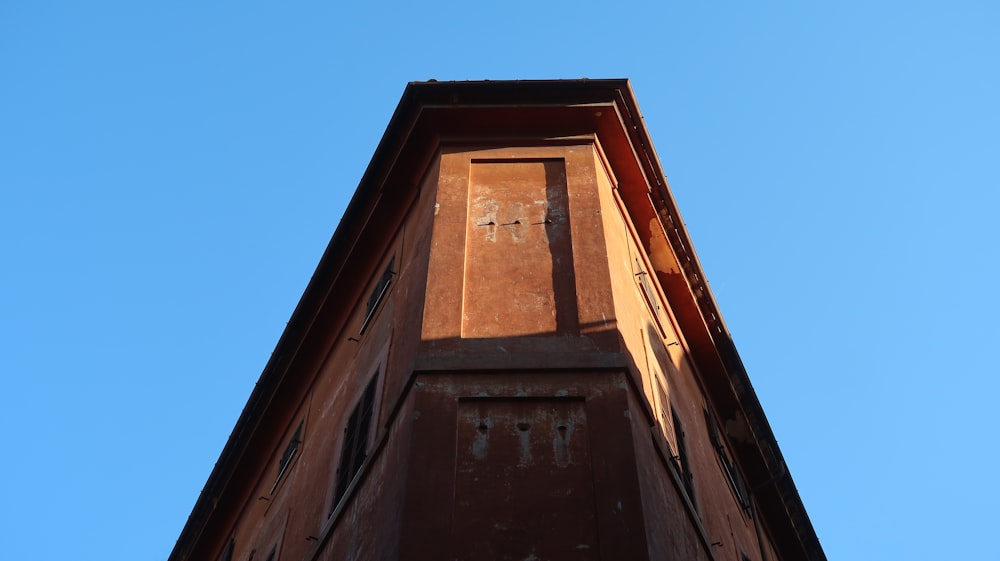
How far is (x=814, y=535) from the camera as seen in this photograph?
720 inches

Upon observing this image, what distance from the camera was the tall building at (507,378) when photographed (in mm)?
9180

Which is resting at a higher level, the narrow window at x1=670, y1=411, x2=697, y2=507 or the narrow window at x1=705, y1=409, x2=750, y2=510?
the narrow window at x1=705, y1=409, x2=750, y2=510

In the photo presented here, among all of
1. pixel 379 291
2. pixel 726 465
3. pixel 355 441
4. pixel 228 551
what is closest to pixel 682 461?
pixel 355 441

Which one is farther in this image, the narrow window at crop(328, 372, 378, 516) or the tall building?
the narrow window at crop(328, 372, 378, 516)

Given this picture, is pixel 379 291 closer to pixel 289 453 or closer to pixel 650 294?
pixel 289 453

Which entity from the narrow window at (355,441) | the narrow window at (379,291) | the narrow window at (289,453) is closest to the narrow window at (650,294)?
the narrow window at (379,291)

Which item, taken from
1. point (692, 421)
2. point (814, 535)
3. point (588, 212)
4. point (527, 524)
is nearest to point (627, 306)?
point (588, 212)

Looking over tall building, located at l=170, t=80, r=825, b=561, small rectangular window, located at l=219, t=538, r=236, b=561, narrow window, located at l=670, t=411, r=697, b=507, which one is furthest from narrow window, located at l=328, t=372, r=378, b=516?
small rectangular window, located at l=219, t=538, r=236, b=561

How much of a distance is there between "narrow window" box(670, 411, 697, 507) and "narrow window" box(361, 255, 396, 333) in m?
3.70

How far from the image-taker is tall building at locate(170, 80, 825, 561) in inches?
361

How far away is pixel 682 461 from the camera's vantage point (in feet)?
39.0

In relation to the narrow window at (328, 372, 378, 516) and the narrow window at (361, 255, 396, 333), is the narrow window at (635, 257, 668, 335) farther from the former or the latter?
the narrow window at (328, 372, 378, 516)

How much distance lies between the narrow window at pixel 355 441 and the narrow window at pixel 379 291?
1.52m

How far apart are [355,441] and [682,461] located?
3438mm
